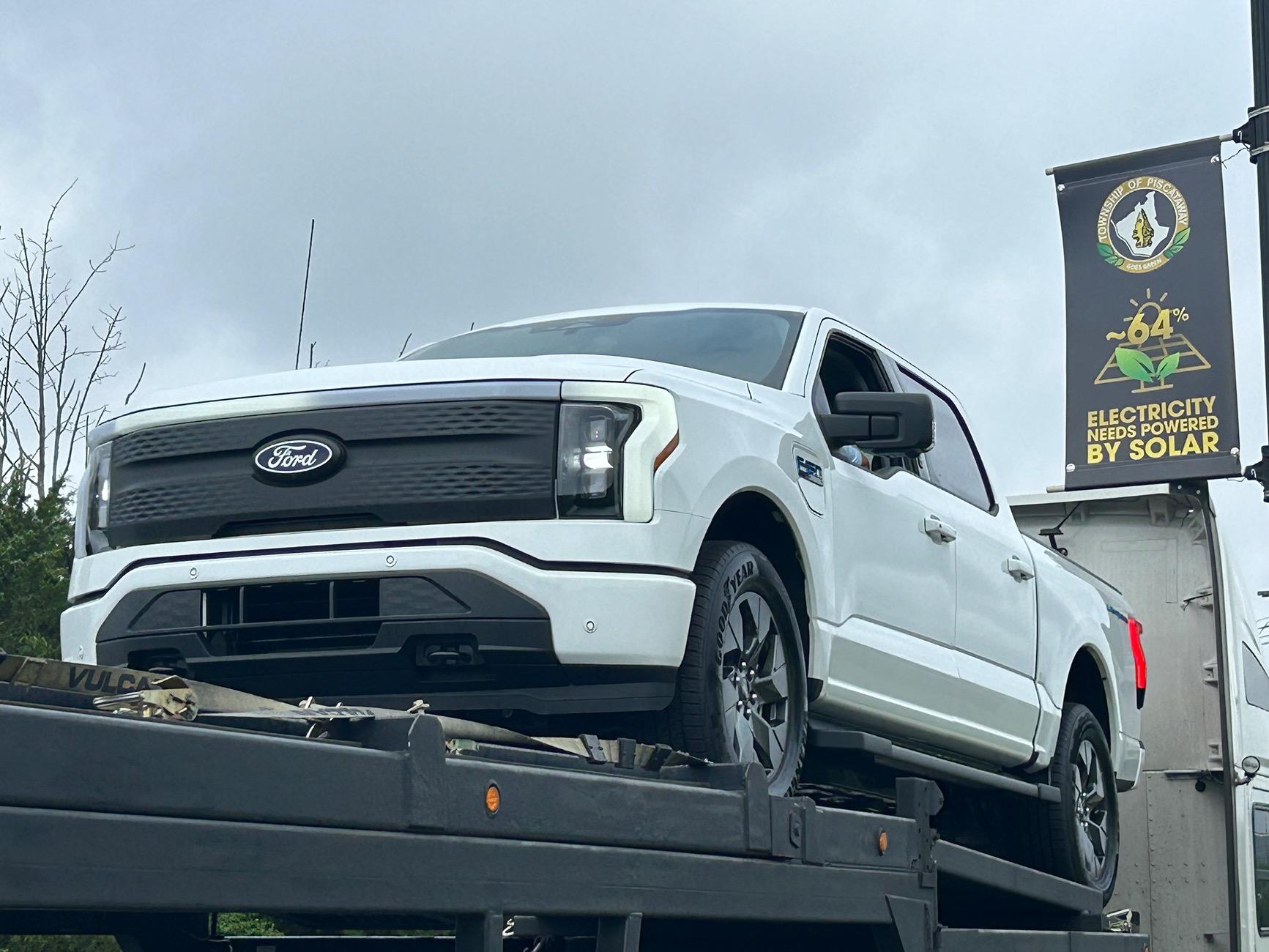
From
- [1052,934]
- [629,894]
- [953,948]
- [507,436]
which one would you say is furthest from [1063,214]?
[629,894]

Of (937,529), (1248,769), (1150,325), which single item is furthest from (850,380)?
(1150,325)

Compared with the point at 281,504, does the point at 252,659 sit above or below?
below

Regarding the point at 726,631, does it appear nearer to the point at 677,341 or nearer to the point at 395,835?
the point at 677,341

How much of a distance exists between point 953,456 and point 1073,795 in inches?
56.3

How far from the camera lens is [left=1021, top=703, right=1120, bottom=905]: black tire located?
6.41 metres

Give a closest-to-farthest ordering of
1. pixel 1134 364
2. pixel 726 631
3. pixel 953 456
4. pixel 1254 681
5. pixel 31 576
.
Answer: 1. pixel 726 631
2. pixel 953 456
3. pixel 1254 681
4. pixel 1134 364
5. pixel 31 576

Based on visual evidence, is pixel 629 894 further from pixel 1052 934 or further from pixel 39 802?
pixel 1052 934

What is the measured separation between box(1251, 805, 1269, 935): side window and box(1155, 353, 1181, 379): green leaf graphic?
7.61 feet

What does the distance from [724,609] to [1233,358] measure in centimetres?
566

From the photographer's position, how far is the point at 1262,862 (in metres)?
7.68

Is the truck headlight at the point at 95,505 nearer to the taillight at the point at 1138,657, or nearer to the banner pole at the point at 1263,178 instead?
the taillight at the point at 1138,657

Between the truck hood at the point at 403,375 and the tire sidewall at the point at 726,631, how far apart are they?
1.79ft

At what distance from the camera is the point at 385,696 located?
391 centimetres

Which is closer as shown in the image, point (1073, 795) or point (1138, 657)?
point (1073, 795)
